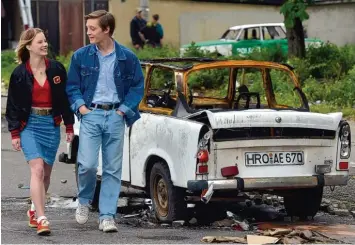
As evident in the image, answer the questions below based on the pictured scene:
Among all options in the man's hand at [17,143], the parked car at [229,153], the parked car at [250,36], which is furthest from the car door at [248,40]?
the man's hand at [17,143]

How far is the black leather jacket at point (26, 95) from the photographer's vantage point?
907 centimetres

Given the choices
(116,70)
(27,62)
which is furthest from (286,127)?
(27,62)

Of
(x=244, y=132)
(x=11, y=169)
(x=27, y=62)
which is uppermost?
(x=27, y=62)

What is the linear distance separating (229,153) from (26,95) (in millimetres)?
1794

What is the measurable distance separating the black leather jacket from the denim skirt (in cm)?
6

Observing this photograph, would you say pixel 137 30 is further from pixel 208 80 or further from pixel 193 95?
pixel 193 95

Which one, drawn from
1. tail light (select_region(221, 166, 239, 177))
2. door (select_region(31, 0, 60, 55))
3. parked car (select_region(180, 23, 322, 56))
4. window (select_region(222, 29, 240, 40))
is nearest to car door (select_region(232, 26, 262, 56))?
parked car (select_region(180, 23, 322, 56))

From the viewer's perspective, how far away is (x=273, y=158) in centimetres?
962

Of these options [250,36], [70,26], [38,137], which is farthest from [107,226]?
[70,26]

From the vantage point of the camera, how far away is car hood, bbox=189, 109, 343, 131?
934 centimetres

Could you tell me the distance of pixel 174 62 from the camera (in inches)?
442

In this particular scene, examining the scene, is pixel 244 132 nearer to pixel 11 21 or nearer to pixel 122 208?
pixel 122 208

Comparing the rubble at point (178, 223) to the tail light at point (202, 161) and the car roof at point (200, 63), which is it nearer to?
the tail light at point (202, 161)

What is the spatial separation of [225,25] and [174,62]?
1227 inches
